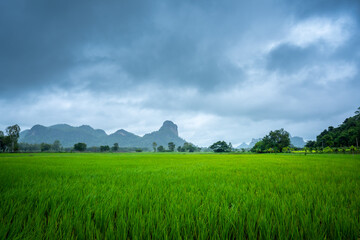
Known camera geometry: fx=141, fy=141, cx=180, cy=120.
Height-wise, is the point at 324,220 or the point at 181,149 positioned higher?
the point at 324,220

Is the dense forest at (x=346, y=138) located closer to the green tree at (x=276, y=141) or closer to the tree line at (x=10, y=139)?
the green tree at (x=276, y=141)

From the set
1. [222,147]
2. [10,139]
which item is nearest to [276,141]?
[222,147]

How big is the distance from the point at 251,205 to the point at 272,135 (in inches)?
4079

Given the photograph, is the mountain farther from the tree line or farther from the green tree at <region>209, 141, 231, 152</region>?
the tree line

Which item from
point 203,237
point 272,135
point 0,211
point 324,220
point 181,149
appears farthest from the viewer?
point 181,149

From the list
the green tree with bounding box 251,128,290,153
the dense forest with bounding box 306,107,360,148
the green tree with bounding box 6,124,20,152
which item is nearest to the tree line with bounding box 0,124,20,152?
the green tree with bounding box 6,124,20,152

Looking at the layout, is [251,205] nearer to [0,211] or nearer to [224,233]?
[224,233]

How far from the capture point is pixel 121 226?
56.2 inches

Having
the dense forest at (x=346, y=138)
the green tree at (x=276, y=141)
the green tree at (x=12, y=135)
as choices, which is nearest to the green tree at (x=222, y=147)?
the green tree at (x=276, y=141)

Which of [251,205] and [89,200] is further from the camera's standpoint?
[89,200]

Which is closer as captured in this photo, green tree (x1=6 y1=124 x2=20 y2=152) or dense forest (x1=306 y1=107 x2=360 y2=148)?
dense forest (x1=306 y1=107 x2=360 y2=148)

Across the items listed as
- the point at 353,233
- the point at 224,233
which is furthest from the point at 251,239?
→ the point at 353,233

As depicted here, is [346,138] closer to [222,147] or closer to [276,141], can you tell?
[276,141]

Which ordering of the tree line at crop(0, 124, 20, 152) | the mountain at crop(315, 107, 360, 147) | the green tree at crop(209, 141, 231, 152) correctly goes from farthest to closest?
the green tree at crop(209, 141, 231, 152) < the tree line at crop(0, 124, 20, 152) < the mountain at crop(315, 107, 360, 147)
